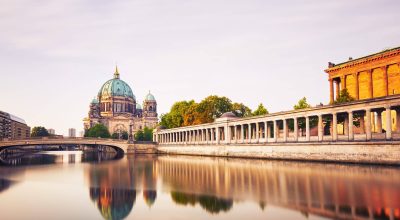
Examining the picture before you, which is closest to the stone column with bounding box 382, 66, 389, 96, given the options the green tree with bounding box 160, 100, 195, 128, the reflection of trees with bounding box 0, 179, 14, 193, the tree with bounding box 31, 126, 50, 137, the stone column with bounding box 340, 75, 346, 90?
the stone column with bounding box 340, 75, 346, 90

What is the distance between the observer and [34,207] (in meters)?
20.8

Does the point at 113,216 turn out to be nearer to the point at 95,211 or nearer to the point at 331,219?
the point at 95,211

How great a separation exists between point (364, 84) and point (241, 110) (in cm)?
3601

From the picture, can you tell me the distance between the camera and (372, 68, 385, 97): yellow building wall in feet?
206

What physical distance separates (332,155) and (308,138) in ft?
22.6

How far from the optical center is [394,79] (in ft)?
200

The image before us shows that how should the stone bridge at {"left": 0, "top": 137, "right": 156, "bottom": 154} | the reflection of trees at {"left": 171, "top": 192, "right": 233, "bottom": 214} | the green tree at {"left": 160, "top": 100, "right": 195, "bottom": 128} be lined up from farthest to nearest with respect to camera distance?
the green tree at {"left": 160, "top": 100, "right": 195, "bottom": 128}
the stone bridge at {"left": 0, "top": 137, "right": 156, "bottom": 154}
the reflection of trees at {"left": 171, "top": 192, "right": 233, "bottom": 214}

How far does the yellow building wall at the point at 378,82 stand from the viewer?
62684 mm

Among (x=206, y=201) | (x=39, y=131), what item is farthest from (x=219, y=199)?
(x=39, y=131)

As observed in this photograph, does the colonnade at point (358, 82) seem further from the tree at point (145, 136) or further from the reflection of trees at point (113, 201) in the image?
the tree at point (145, 136)

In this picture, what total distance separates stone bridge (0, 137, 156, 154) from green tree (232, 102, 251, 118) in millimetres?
23692

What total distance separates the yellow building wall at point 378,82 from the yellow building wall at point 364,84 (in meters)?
0.89

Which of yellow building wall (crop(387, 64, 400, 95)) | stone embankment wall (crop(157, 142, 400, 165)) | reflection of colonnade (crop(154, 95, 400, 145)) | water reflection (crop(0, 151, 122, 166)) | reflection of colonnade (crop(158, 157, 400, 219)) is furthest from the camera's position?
water reflection (crop(0, 151, 122, 166))

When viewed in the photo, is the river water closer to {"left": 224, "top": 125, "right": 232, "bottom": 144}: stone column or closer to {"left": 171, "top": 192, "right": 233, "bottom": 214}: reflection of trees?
{"left": 171, "top": 192, "right": 233, "bottom": 214}: reflection of trees
